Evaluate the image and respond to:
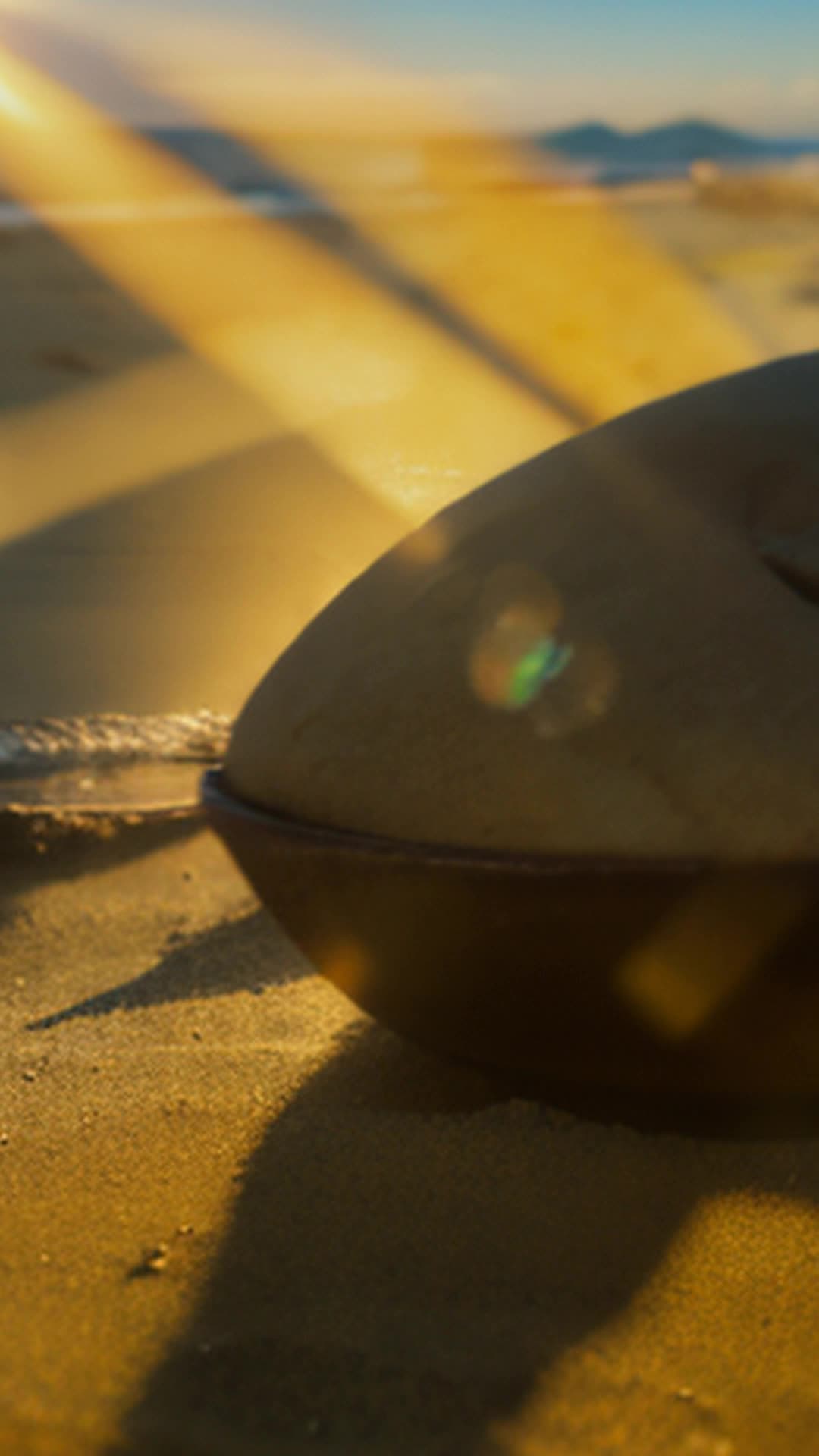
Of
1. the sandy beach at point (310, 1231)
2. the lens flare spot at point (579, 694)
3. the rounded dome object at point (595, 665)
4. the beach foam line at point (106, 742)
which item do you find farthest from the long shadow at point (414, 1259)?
the beach foam line at point (106, 742)

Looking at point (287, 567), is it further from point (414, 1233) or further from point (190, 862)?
point (414, 1233)

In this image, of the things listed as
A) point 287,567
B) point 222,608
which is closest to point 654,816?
point 222,608

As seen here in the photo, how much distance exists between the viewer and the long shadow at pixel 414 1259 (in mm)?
1842

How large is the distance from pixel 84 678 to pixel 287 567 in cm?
145

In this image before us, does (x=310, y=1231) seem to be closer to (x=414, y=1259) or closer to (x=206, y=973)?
(x=414, y=1259)

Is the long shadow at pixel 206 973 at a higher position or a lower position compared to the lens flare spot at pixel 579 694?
lower

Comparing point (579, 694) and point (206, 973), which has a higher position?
point (579, 694)

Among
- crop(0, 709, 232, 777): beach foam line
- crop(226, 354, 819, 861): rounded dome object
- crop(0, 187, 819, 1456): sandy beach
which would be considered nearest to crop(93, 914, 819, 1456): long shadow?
crop(0, 187, 819, 1456): sandy beach

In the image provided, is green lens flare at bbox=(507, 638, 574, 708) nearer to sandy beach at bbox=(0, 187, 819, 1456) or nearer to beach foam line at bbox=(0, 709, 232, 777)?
sandy beach at bbox=(0, 187, 819, 1456)

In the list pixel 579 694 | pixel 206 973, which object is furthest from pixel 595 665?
pixel 206 973

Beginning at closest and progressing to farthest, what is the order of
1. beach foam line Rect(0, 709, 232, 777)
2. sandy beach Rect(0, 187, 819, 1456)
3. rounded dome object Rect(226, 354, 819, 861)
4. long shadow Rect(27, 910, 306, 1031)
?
sandy beach Rect(0, 187, 819, 1456)
rounded dome object Rect(226, 354, 819, 861)
long shadow Rect(27, 910, 306, 1031)
beach foam line Rect(0, 709, 232, 777)

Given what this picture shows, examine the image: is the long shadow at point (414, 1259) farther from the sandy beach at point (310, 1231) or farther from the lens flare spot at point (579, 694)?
the lens flare spot at point (579, 694)

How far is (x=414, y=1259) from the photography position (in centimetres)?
213

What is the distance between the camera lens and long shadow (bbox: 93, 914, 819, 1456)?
6.04 feet
